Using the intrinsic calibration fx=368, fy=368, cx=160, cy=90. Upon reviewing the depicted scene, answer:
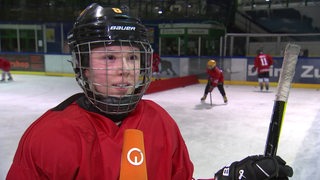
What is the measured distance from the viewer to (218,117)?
19.6ft

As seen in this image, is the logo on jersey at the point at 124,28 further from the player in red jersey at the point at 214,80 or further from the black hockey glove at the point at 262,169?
the player in red jersey at the point at 214,80

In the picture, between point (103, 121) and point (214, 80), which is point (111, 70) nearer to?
point (103, 121)

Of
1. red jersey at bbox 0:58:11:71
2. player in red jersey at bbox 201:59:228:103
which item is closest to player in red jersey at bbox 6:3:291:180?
player in red jersey at bbox 201:59:228:103

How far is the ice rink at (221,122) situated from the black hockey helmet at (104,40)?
2284 millimetres

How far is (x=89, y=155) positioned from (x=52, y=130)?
0.11 metres

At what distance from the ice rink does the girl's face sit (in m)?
2.30

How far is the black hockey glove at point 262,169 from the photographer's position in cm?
94

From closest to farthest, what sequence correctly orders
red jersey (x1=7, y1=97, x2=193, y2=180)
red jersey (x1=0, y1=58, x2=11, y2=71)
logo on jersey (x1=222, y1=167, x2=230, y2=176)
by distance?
red jersey (x1=7, y1=97, x2=193, y2=180), logo on jersey (x1=222, y1=167, x2=230, y2=176), red jersey (x1=0, y1=58, x2=11, y2=71)

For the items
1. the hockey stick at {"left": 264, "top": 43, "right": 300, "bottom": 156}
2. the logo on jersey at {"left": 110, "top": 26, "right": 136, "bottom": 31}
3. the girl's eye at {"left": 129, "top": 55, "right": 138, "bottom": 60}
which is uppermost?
the logo on jersey at {"left": 110, "top": 26, "right": 136, "bottom": 31}

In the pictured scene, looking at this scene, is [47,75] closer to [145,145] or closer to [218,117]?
[218,117]

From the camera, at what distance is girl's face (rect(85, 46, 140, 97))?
0.94 meters

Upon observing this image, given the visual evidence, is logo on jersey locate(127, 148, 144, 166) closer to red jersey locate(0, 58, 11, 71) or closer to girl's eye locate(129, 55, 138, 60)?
girl's eye locate(129, 55, 138, 60)

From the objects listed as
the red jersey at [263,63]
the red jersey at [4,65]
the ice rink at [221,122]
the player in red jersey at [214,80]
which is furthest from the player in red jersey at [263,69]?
the red jersey at [4,65]

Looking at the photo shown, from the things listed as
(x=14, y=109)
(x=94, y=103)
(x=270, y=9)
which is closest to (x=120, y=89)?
(x=94, y=103)
